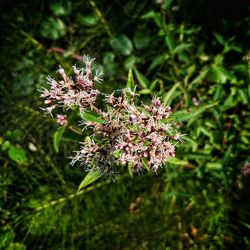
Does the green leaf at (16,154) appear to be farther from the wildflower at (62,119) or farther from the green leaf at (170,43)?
the green leaf at (170,43)

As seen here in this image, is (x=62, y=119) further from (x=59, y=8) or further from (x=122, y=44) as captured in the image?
(x=59, y=8)

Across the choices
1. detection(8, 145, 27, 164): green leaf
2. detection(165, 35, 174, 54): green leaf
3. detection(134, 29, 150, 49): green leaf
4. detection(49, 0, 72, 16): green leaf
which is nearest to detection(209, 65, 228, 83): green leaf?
detection(165, 35, 174, 54): green leaf

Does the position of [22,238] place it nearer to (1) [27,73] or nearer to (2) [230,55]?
(1) [27,73]

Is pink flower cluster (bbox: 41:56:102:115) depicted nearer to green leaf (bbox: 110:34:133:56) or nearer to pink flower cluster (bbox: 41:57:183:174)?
pink flower cluster (bbox: 41:57:183:174)

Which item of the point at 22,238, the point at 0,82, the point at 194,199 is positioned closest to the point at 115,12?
the point at 0,82

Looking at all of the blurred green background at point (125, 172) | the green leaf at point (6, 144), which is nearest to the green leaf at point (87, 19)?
the blurred green background at point (125, 172)

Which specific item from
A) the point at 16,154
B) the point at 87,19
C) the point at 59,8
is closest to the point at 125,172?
the point at 16,154
